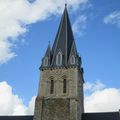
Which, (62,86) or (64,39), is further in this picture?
(64,39)

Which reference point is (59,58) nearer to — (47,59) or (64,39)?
(47,59)

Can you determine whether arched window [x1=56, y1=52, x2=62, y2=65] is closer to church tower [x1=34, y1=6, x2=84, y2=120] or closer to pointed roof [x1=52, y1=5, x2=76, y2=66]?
church tower [x1=34, y1=6, x2=84, y2=120]

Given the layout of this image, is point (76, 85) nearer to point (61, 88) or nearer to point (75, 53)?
point (61, 88)

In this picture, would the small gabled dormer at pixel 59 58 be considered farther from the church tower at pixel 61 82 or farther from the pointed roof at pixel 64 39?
the pointed roof at pixel 64 39

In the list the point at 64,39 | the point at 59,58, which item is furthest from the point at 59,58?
the point at 64,39

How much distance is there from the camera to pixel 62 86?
4197 centimetres

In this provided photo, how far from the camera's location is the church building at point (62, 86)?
39750 mm

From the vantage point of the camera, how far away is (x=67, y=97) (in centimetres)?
4078

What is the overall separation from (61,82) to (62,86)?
0.62m

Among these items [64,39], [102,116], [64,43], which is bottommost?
[102,116]

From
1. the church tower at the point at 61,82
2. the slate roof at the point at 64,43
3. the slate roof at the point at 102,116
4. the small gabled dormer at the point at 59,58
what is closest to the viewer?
the church tower at the point at 61,82

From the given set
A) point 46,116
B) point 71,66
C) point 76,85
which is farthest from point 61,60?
point 46,116

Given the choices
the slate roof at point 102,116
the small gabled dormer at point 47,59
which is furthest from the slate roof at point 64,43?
the slate roof at point 102,116

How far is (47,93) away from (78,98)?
4.34m
